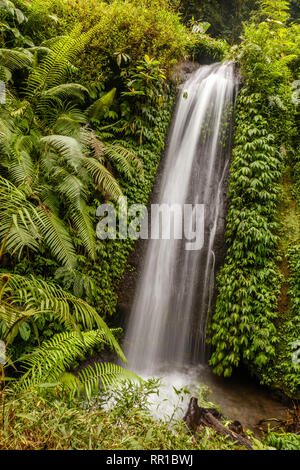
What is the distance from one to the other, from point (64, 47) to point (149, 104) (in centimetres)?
194

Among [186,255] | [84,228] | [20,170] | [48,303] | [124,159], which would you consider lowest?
[48,303]

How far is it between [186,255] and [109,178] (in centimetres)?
223

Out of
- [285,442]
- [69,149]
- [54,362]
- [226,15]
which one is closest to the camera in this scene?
[285,442]

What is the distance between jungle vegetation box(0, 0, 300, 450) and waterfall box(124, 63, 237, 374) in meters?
0.35

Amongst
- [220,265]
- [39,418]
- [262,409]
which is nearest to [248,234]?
[220,265]

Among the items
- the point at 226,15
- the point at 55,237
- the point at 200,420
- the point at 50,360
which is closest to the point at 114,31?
the point at 55,237

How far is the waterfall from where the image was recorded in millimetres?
4863

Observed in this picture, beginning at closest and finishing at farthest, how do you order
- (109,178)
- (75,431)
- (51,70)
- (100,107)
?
1. (75,431)
2. (109,178)
3. (51,70)
4. (100,107)

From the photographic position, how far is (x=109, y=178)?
13.6ft

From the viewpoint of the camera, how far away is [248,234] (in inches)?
179

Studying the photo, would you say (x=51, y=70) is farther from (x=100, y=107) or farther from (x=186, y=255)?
(x=186, y=255)

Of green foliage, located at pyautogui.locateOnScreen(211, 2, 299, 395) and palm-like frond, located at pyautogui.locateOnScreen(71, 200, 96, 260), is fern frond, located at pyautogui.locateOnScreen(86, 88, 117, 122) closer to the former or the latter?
palm-like frond, located at pyautogui.locateOnScreen(71, 200, 96, 260)

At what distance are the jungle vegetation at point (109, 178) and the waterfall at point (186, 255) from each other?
0.35 meters

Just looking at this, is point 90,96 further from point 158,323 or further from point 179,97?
point 158,323
